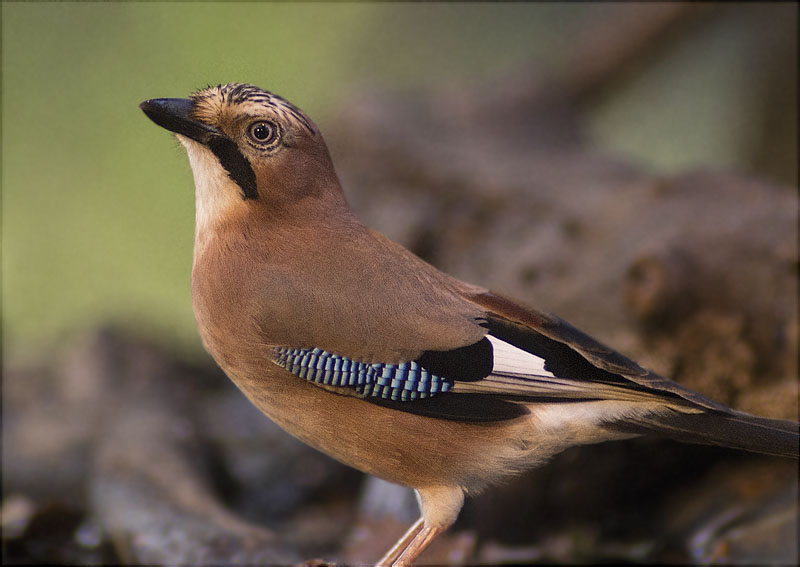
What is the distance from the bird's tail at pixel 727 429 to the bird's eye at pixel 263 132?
168 centimetres

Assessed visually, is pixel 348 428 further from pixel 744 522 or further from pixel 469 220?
pixel 469 220

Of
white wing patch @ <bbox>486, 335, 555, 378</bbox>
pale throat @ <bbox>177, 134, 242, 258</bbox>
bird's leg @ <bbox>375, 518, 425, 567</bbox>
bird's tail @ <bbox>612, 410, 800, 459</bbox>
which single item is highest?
pale throat @ <bbox>177, 134, 242, 258</bbox>

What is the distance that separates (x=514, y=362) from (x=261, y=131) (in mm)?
1289

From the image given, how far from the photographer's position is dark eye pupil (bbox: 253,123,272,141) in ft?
10.7

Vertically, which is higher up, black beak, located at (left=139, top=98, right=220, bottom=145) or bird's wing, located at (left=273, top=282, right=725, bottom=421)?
black beak, located at (left=139, top=98, right=220, bottom=145)

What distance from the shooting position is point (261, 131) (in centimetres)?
327

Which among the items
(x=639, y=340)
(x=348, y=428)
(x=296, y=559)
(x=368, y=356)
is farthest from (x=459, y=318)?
(x=639, y=340)

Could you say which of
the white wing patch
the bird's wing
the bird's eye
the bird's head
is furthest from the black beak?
the white wing patch

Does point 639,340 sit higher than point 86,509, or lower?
higher

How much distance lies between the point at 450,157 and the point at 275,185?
4.01m

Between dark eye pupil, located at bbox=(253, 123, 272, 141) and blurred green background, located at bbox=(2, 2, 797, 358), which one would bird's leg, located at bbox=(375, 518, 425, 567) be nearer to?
dark eye pupil, located at bbox=(253, 123, 272, 141)

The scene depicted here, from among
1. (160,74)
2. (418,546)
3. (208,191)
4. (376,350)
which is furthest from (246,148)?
(160,74)

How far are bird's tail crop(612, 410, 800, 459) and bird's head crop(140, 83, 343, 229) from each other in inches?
59.7

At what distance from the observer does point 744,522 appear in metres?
4.37
